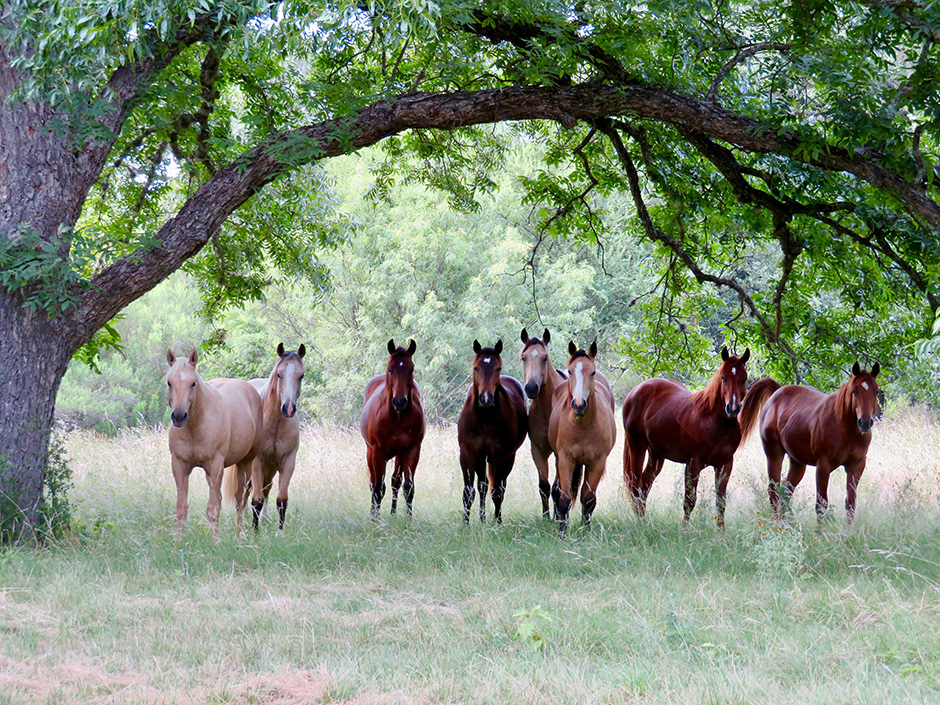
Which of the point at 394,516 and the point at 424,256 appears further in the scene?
the point at 424,256

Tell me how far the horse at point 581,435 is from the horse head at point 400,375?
1.64 m

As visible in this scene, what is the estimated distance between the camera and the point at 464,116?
26.9 feet

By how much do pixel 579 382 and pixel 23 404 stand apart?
5103 millimetres

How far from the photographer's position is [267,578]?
667 centimetres

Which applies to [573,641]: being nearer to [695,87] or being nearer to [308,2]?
[308,2]

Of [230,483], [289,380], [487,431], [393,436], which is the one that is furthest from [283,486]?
[487,431]

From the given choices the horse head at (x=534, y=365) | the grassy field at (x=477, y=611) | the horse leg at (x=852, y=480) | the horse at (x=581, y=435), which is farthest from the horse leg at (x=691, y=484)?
the horse head at (x=534, y=365)

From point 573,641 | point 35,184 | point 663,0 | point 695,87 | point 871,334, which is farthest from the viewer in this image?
point 871,334

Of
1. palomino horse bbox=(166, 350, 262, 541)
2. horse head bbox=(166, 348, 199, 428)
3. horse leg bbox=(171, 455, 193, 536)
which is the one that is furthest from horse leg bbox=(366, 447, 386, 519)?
horse head bbox=(166, 348, 199, 428)

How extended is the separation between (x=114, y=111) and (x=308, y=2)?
2.10 metres

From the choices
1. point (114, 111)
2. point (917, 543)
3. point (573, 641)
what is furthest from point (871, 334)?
point (114, 111)

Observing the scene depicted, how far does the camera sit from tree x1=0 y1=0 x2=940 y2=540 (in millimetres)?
6809

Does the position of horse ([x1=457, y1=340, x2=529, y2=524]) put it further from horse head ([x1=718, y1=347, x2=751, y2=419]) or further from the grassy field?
horse head ([x1=718, y1=347, x2=751, y2=419])

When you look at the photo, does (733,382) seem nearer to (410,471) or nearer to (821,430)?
(821,430)
